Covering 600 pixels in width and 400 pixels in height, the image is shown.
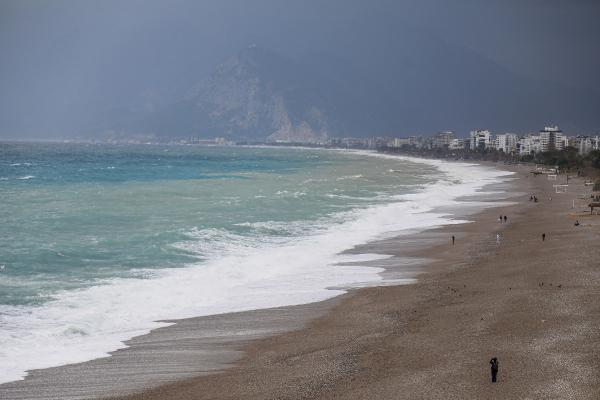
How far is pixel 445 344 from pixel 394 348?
3.91 feet

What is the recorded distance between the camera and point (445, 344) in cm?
1753

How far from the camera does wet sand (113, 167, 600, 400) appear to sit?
14680 millimetres

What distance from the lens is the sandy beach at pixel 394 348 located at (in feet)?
48.5

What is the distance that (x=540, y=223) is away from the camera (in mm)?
43312

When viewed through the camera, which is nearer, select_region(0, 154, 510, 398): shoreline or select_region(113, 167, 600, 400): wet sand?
select_region(113, 167, 600, 400): wet sand

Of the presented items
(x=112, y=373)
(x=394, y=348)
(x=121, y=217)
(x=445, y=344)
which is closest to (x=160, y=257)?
(x=112, y=373)

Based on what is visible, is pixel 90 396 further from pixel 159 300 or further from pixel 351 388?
pixel 159 300

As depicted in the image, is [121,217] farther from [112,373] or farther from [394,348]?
[394,348]

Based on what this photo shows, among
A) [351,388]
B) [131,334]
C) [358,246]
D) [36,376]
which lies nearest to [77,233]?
[358,246]

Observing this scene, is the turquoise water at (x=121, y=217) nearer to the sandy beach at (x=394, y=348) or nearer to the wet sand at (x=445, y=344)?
the sandy beach at (x=394, y=348)

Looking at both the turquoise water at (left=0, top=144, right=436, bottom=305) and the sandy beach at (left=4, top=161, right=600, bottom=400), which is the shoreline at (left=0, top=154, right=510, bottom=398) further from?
the turquoise water at (left=0, top=144, right=436, bottom=305)

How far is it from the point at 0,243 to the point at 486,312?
24.6 metres

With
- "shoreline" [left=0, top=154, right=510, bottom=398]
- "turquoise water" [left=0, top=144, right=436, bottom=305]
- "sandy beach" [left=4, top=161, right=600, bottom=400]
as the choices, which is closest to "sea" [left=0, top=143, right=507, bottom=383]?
"turquoise water" [left=0, top=144, right=436, bottom=305]

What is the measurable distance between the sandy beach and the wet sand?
0.03 m
